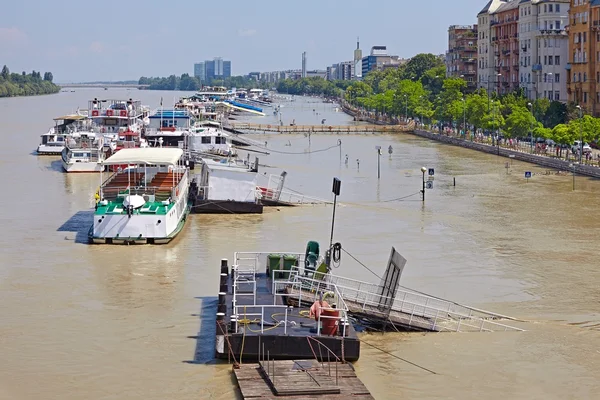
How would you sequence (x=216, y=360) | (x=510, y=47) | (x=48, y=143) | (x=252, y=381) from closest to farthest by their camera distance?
(x=252, y=381), (x=216, y=360), (x=48, y=143), (x=510, y=47)

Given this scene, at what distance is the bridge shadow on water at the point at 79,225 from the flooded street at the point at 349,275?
10cm

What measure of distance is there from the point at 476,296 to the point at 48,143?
47903 mm

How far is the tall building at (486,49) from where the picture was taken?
105 metres

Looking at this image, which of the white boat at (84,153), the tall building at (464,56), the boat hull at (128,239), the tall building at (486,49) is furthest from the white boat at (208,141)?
the tall building at (464,56)

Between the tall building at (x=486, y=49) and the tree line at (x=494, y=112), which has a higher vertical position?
the tall building at (x=486, y=49)

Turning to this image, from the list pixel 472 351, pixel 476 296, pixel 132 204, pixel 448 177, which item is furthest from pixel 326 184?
pixel 472 351

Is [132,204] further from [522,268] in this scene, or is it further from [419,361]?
[419,361]

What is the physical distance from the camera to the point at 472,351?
19125 mm

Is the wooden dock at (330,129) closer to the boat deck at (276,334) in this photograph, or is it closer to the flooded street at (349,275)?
the flooded street at (349,275)

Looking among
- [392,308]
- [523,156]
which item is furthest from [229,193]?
[523,156]

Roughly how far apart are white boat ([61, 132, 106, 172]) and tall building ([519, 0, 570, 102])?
40.8m

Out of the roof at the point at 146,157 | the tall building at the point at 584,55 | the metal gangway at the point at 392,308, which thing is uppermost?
the tall building at the point at 584,55

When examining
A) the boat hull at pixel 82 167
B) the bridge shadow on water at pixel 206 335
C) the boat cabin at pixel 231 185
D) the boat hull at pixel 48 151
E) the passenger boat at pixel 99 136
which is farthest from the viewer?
the boat hull at pixel 48 151

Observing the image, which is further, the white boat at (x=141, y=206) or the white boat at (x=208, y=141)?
the white boat at (x=208, y=141)
